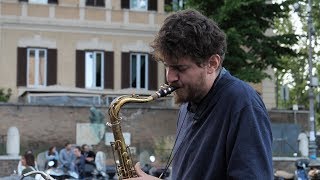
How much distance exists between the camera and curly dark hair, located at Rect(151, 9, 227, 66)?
9.77 feet

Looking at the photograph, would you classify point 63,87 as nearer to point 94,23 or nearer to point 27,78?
point 27,78

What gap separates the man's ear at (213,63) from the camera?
3.05 meters

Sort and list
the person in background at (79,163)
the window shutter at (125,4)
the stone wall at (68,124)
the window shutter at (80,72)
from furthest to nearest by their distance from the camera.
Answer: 1. the window shutter at (125,4)
2. the window shutter at (80,72)
3. the stone wall at (68,124)
4. the person in background at (79,163)

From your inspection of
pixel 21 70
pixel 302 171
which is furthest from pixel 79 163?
pixel 21 70

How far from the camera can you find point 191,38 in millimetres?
2973

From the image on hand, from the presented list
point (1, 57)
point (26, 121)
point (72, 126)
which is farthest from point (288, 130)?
point (1, 57)

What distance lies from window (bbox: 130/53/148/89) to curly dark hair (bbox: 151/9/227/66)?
88.1 feet

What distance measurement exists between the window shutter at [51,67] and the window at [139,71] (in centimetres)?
343

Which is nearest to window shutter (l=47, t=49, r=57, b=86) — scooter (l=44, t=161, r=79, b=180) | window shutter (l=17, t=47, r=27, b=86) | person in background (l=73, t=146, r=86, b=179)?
window shutter (l=17, t=47, r=27, b=86)

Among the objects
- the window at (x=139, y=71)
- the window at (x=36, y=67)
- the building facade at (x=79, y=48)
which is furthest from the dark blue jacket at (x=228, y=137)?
the window at (x=139, y=71)

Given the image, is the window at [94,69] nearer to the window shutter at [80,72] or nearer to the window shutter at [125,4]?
the window shutter at [80,72]

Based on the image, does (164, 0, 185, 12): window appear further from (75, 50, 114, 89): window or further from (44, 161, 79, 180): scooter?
(44, 161, 79, 180): scooter

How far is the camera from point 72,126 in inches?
1003

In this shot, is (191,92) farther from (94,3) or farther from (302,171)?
(94,3)
